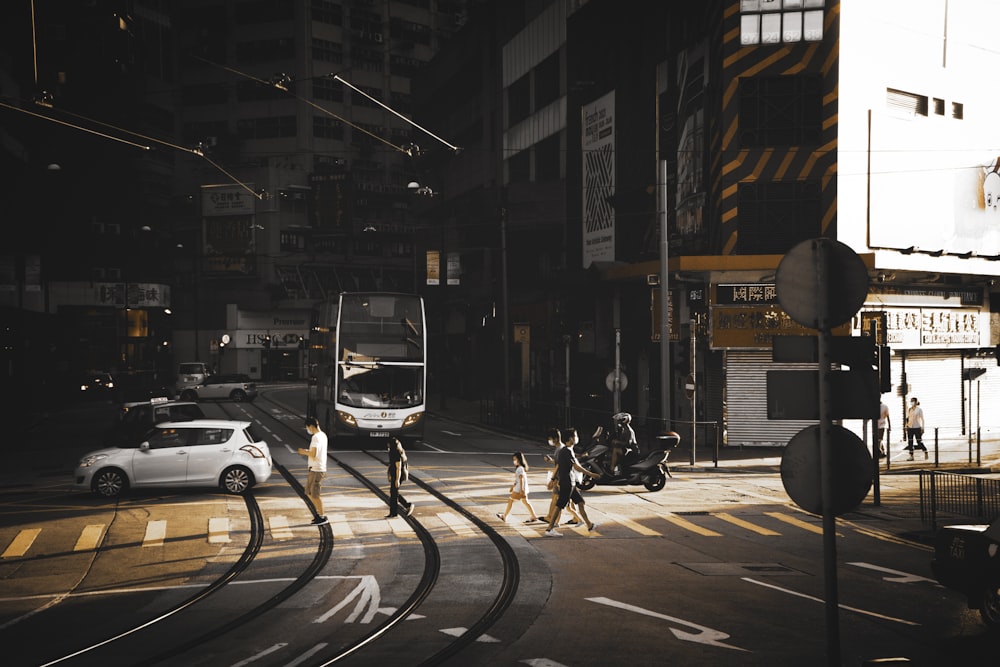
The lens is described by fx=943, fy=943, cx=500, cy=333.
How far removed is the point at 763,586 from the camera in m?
11.9

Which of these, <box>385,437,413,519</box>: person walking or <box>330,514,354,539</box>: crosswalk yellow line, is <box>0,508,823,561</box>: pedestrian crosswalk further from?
<box>385,437,413,519</box>: person walking

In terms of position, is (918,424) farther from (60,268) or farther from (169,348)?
(169,348)

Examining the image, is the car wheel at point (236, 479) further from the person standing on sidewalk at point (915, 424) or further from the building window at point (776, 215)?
the person standing on sidewalk at point (915, 424)

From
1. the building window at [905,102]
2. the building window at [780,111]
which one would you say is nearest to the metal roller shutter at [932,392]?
the building window at [905,102]

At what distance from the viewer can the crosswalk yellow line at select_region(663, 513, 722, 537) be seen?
52.0 ft

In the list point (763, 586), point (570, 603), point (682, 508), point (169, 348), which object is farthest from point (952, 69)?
point (169, 348)

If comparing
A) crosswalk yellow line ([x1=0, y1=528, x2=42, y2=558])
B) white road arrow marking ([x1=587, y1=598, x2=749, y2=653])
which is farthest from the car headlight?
white road arrow marking ([x1=587, y1=598, x2=749, y2=653])

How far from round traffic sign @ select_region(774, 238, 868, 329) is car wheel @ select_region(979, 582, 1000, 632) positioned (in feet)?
18.9

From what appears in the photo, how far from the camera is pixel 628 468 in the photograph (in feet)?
69.1

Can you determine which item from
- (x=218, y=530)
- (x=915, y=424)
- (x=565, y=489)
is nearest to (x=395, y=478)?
(x=218, y=530)

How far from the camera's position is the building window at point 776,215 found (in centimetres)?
2889

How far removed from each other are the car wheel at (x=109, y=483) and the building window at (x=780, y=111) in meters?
20.1

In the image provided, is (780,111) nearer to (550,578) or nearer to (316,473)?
(316,473)

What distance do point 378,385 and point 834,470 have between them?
76.6 feet
